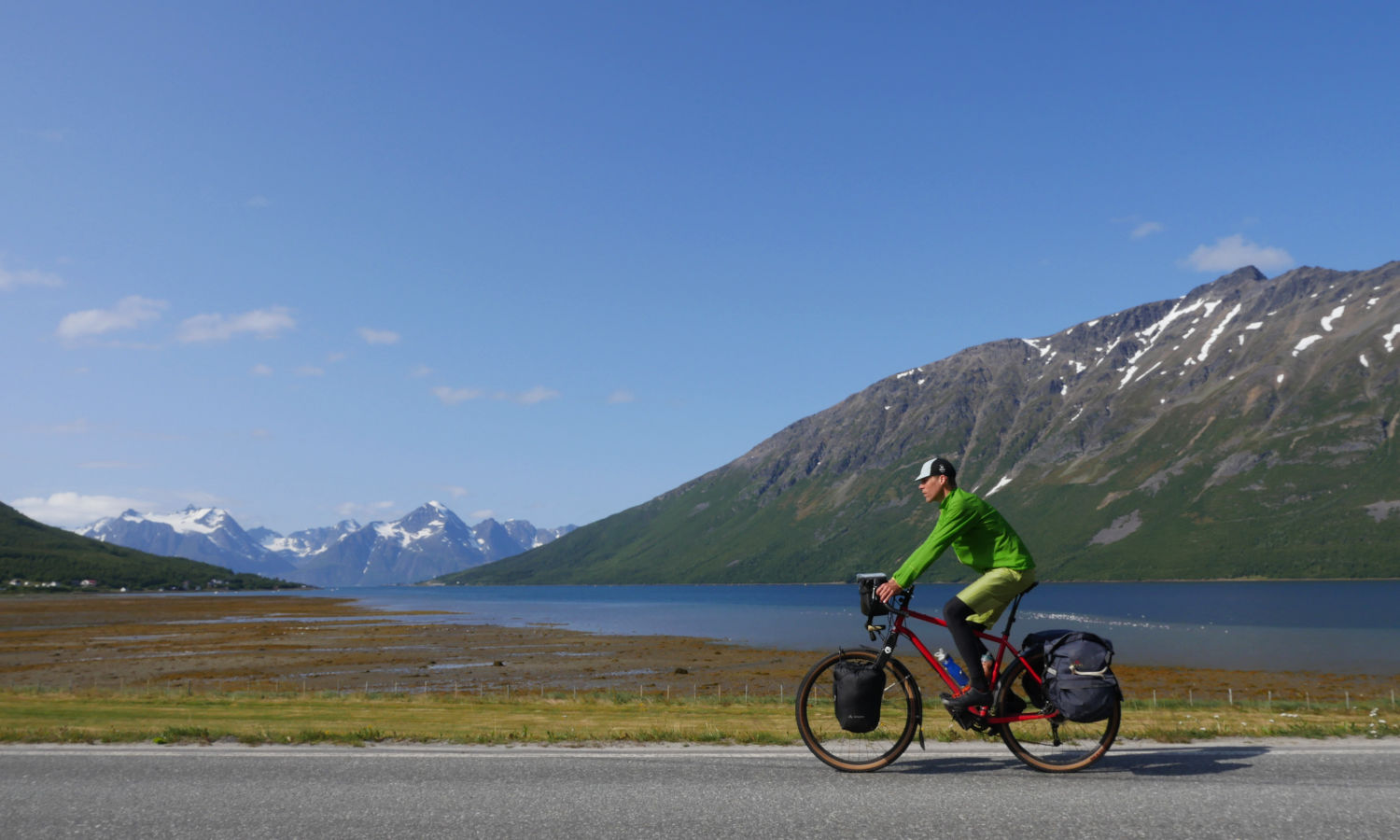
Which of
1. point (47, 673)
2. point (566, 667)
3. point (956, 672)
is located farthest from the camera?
point (566, 667)

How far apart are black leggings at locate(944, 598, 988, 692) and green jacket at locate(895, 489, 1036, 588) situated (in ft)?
1.67

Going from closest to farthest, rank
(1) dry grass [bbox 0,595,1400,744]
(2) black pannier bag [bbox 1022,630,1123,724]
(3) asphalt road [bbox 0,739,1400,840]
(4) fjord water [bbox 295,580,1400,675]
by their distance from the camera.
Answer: (3) asphalt road [bbox 0,739,1400,840] → (2) black pannier bag [bbox 1022,630,1123,724] → (1) dry grass [bbox 0,595,1400,744] → (4) fjord water [bbox 295,580,1400,675]

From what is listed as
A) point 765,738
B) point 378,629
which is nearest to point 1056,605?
point 378,629

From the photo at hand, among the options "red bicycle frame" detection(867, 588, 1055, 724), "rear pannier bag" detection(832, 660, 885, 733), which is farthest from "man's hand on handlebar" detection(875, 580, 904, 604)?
"rear pannier bag" detection(832, 660, 885, 733)

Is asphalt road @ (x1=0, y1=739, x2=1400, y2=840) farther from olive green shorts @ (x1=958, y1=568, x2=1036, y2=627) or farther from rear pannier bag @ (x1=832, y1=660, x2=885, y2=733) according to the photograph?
olive green shorts @ (x1=958, y1=568, x2=1036, y2=627)

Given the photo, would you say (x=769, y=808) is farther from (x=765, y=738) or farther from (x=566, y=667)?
(x=566, y=667)

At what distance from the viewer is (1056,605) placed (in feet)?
571

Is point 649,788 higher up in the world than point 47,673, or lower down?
higher up

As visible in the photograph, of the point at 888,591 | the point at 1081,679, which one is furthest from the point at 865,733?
the point at 1081,679

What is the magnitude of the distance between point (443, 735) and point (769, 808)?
6.42 metres

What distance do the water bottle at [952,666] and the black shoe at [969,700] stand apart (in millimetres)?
127

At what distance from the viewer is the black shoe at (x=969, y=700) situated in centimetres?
945

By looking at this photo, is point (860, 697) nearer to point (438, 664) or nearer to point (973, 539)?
point (973, 539)

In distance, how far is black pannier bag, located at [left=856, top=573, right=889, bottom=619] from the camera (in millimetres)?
9406
